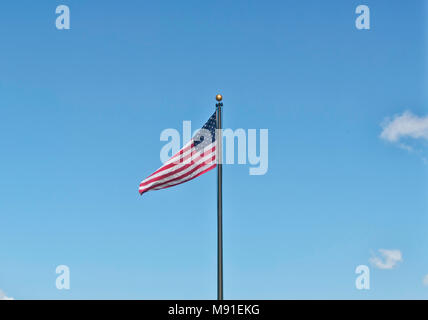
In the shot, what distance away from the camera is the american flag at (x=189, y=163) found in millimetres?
18406

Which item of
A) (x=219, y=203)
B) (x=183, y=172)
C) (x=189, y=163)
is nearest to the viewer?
(x=219, y=203)

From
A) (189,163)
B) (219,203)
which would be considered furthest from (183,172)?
(219,203)

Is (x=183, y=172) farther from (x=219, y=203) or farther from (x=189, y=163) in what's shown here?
(x=219, y=203)

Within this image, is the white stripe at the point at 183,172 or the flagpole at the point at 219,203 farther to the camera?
the white stripe at the point at 183,172

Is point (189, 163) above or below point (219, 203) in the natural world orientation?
above

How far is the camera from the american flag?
18406 millimetres

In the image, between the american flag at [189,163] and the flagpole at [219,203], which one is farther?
the american flag at [189,163]

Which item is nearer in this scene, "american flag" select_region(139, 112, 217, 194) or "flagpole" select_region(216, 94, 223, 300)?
"flagpole" select_region(216, 94, 223, 300)

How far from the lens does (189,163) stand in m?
18.4

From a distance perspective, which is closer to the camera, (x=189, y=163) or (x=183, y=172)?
(x=189, y=163)
